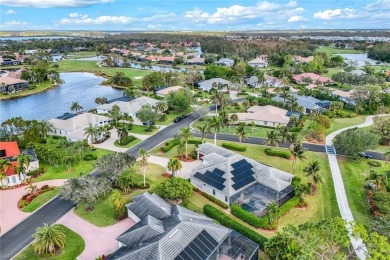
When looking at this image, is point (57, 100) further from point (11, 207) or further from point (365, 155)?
point (365, 155)

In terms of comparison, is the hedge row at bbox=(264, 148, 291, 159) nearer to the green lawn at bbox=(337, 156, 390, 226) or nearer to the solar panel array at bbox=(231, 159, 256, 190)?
the green lawn at bbox=(337, 156, 390, 226)

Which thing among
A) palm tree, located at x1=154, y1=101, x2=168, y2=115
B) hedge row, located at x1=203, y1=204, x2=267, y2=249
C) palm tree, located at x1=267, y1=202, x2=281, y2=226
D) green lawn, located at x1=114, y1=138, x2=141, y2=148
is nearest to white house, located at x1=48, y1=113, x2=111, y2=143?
green lawn, located at x1=114, y1=138, x2=141, y2=148

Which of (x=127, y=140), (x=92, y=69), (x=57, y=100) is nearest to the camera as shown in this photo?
(x=127, y=140)

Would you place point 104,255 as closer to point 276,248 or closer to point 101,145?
point 276,248

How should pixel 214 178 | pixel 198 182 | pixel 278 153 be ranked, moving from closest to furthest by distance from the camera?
pixel 214 178 → pixel 198 182 → pixel 278 153

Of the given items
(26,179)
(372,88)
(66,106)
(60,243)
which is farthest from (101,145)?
(372,88)

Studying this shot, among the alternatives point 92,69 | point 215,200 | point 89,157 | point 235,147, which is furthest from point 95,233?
point 92,69

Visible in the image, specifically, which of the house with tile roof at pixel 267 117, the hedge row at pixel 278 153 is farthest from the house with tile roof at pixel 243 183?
the house with tile roof at pixel 267 117
